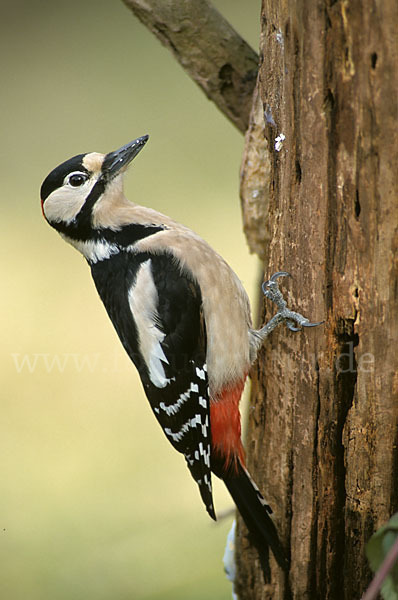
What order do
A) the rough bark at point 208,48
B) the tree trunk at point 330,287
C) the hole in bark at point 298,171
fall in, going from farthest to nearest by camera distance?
the rough bark at point 208,48
the hole in bark at point 298,171
the tree trunk at point 330,287

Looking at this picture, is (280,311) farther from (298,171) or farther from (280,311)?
(298,171)

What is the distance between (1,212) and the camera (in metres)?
3.47

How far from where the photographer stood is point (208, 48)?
1978mm

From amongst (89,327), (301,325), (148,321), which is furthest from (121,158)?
(89,327)

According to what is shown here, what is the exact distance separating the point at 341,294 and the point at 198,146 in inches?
87.4

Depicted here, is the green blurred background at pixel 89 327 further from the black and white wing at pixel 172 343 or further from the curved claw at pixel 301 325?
the curved claw at pixel 301 325

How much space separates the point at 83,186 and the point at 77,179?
24 millimetres

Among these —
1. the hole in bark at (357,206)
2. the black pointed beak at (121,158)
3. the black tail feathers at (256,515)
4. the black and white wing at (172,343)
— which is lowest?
the black tail feathers at (256,515)

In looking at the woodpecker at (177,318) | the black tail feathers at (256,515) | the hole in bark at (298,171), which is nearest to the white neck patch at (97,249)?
the woodpecker at (177,318)

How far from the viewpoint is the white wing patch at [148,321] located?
172 cm

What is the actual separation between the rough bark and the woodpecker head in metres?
0.39

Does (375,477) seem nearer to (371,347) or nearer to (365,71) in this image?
(371,347)

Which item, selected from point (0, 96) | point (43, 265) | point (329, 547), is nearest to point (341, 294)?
point (329, 547)

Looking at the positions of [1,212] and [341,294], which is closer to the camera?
[341,294]
